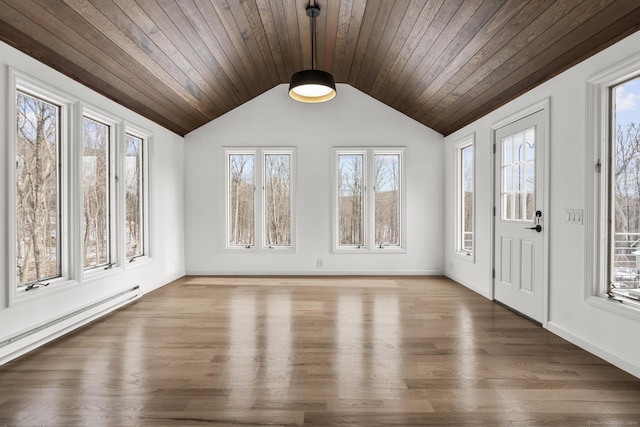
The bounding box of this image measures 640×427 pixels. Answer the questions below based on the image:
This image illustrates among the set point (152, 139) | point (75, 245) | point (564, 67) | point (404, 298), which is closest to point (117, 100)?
point (152, 139)

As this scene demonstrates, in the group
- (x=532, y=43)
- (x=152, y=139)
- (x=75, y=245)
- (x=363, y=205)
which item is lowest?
(x=75, y=245)

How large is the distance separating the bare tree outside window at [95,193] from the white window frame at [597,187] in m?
4.59

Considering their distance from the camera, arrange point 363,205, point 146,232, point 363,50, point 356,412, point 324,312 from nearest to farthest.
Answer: point 356,412, point 324,312, point 363,50, point 146,232, point 363,205

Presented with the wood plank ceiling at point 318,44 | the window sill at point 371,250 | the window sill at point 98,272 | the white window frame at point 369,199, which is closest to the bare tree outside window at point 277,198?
the white window frame at point 369,199

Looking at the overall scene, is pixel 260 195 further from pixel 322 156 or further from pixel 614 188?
pixel 614 188

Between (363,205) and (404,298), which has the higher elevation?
(363,205)

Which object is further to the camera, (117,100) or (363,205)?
(363,205)

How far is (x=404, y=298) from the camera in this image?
14.5 ft

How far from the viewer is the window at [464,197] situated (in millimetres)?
5065

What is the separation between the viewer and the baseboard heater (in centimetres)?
262

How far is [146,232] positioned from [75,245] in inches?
58.6

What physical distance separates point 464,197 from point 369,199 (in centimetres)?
146

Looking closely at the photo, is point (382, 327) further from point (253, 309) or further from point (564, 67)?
point (564, 67)

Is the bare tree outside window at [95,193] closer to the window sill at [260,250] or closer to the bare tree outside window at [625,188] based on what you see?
the window sill at [260,250]
